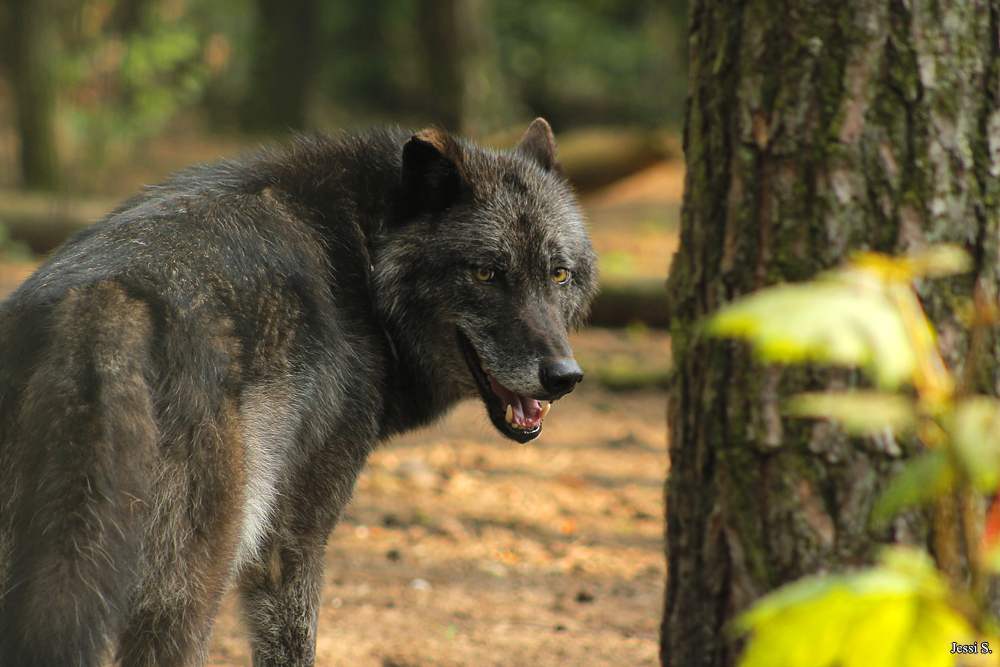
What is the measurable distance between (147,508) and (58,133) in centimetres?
1152

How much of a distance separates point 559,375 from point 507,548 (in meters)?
2.01

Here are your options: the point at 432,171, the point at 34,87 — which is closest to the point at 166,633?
the point at 432,171

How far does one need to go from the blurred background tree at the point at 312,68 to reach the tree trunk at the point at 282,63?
0.03 m

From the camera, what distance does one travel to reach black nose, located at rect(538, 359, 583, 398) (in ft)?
10.6

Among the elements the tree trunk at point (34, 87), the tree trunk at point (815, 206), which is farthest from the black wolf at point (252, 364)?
the tree trunk at point (34, 87)

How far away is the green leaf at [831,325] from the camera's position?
29.8 inches

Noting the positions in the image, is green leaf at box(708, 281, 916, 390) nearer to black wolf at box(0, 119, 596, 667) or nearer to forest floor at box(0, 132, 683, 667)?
black wolf at box(0, 119, 596, 667)

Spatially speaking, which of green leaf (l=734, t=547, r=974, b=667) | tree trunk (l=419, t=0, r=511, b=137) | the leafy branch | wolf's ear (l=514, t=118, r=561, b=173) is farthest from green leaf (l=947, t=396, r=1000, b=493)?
tree trunk (l=419, t=0, r=511, b=137)

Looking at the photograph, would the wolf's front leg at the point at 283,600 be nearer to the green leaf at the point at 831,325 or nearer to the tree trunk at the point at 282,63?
the green leaf at the point at 831,325

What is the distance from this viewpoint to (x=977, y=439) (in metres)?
0.80

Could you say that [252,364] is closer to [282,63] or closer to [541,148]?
[541,148]

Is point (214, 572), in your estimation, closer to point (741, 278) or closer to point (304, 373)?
point (304, 373)

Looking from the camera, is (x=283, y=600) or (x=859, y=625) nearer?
(x=859, y=625)

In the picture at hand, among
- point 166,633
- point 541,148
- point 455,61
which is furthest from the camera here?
point 455,61
